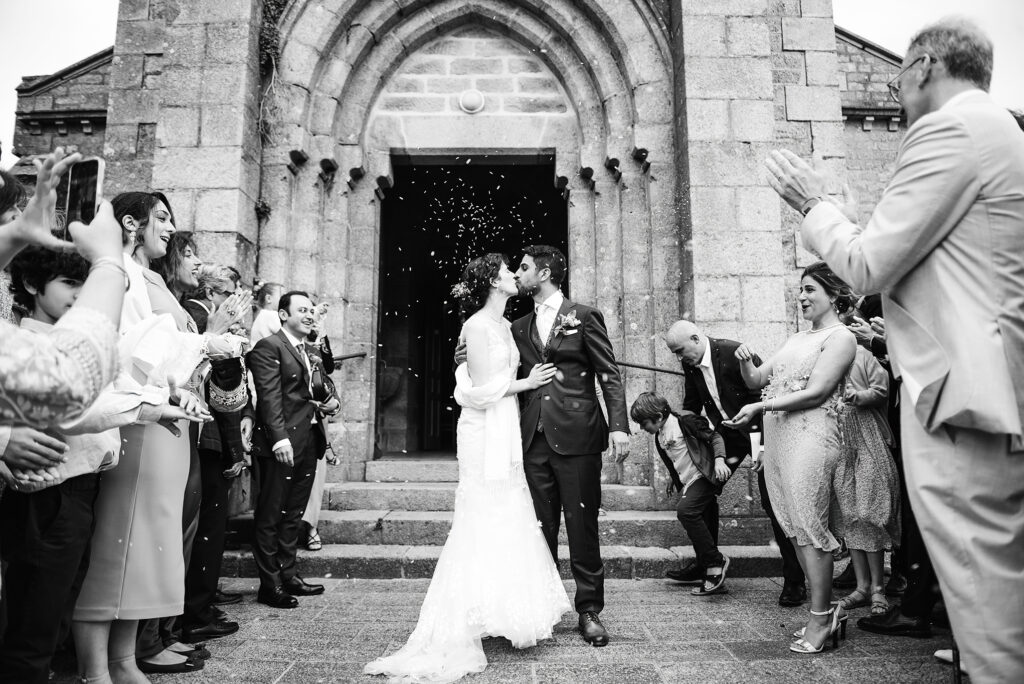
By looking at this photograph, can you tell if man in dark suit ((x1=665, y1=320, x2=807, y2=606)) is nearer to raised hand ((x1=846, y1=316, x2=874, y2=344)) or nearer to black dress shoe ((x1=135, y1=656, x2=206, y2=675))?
raised hand ((x1=846, y1=316, x2=874, y2=344))

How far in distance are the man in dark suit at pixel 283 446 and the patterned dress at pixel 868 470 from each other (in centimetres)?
340

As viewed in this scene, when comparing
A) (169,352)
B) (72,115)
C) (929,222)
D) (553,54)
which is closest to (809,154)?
(553,54)

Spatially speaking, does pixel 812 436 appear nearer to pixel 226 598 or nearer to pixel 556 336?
pixel 556 336

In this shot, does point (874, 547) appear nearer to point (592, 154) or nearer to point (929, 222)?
point (929, 222)

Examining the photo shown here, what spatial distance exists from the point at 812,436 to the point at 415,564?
9.83 ft

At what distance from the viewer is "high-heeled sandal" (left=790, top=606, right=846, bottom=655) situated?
3289 mm

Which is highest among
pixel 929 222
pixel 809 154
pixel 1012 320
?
pixel 809 154

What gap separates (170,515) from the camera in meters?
2.84

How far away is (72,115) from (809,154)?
9.33 m

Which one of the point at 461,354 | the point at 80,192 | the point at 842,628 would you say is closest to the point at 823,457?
the point at 842,628


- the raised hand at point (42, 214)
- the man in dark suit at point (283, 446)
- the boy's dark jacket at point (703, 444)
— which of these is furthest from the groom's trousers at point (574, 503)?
the raised hand at point (42, 214)

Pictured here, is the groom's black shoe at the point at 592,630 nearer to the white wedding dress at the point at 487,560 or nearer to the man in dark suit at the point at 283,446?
the white wedding dress at the point at 487,560

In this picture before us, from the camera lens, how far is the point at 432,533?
543 cm

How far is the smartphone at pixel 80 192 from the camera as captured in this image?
1780 millimetres
